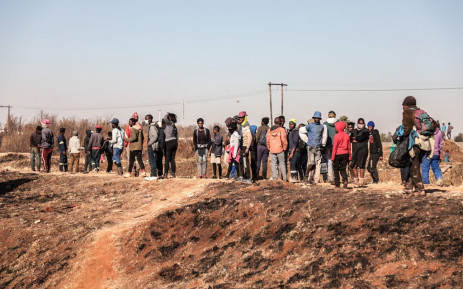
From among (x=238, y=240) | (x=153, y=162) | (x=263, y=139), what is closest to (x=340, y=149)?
(x=263, y=139)

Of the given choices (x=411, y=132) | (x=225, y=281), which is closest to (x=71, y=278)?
(x=225, y=281)

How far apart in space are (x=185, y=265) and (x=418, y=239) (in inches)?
138

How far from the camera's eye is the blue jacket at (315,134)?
13.7 m

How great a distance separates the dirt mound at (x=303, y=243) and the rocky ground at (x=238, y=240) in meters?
0.02

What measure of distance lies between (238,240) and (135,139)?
806cm

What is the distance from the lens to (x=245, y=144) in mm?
13812

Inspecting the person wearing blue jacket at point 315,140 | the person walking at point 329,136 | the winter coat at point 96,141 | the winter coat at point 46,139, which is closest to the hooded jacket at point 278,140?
the person wearing blue jacket at point 315,140

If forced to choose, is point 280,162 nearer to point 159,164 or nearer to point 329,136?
point 329,136

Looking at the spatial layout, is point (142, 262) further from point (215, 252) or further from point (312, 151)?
point (312, 151)

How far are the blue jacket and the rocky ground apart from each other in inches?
69.8

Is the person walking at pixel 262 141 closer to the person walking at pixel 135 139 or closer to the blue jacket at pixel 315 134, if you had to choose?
the blue jacket at pixel 315 134

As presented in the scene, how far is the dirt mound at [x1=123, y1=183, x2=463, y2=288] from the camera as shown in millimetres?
6730

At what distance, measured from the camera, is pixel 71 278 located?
367 inches

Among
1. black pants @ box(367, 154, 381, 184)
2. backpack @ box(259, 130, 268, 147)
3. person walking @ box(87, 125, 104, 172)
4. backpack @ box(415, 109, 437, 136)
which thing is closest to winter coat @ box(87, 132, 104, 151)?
person walking @ box(87, 125, 104, 172)
